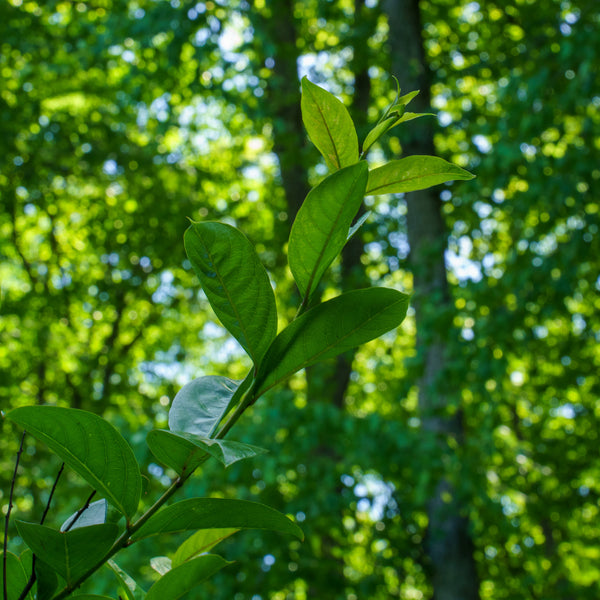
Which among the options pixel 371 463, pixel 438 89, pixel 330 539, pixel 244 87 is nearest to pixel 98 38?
pixel 244 87

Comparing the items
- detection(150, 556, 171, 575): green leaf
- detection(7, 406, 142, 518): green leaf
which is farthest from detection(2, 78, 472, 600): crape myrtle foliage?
detection(150, 556, 171, 575): green leaf

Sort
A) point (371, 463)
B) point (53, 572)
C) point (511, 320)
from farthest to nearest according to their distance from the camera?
point (371, 463)
point (511, 320)
point (53, 572)

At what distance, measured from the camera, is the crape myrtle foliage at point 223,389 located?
38cm

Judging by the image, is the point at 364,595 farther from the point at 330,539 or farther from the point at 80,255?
the point at 80,255

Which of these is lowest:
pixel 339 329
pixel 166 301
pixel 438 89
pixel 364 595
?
pixel 364 595

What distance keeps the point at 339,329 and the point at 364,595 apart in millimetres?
4302

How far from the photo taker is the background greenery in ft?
12.1

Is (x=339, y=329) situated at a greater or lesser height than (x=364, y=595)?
greater

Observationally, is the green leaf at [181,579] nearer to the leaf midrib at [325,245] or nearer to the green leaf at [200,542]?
the green leaf at [200,542]

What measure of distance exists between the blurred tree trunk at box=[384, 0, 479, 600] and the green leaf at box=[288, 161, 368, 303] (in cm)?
345

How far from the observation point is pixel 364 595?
429cm

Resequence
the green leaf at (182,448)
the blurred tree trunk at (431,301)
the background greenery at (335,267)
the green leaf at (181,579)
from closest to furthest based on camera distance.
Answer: the green leaf at (182,448) → the green leaf at (181,579) → the background greenery at (335,267) → the blurred tree trunk at (431,301)

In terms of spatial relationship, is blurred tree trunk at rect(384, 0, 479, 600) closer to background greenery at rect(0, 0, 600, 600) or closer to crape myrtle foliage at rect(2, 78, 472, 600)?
background greenery at rect(0, 0, 600, 600)

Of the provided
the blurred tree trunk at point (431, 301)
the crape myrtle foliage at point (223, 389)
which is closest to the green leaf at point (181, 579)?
the crape myrtle foliage at point (223, 389)
